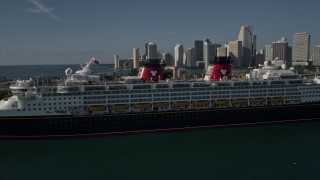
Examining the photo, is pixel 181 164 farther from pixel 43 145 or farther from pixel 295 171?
pixel 43 145

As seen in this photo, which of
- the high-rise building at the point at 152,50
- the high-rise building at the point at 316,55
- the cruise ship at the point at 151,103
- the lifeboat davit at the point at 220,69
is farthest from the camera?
the high-rise building at the point at 152,50

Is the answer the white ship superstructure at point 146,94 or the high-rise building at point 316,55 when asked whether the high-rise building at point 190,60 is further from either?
the white ship superstructure at point 146,94

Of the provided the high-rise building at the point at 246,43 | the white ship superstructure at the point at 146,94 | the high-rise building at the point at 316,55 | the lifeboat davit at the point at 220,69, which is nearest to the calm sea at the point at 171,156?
the white ship superstructure at the point at 146,94

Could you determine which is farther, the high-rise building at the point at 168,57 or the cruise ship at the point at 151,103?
the high-rise building at the point at 168,57

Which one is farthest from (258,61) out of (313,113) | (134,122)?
(134,122)

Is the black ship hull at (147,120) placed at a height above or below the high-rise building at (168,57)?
below

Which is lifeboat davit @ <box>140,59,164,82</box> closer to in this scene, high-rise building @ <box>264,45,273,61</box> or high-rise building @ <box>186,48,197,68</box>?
high-rise building @ <box>186,48,197,68</box>
